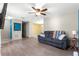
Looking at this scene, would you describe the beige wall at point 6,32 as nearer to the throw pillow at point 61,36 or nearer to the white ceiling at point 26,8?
the white ceiling at point 26,8

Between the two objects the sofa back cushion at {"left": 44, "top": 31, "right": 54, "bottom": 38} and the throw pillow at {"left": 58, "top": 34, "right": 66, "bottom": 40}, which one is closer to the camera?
the throw pillow at {"left": 58, "top": 34, "right": 66, "bottom": 40}

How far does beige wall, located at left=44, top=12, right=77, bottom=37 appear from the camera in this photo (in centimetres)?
301

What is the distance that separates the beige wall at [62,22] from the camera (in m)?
3.01

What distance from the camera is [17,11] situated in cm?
308

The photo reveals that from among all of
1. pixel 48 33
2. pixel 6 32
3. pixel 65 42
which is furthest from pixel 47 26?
pixel 6 32

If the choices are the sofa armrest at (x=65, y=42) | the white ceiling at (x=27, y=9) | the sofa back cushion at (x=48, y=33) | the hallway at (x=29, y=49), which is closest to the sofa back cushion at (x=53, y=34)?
the sofa back cushion at (x=48, y=33)

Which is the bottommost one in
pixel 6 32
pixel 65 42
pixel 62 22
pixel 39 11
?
pixel 65 42

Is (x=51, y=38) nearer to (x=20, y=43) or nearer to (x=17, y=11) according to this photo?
(x=20, y=43)

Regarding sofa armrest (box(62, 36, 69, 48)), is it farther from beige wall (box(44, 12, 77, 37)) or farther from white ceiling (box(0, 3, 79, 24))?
white ceiling (box(0, 3, 79, 24))

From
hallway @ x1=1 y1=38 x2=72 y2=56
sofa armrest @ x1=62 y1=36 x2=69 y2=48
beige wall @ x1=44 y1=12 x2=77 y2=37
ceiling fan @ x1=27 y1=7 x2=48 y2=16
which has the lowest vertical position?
hallway @ x1=1 y1=38 x2=72 y2=56

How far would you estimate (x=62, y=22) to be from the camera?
3.07 metres

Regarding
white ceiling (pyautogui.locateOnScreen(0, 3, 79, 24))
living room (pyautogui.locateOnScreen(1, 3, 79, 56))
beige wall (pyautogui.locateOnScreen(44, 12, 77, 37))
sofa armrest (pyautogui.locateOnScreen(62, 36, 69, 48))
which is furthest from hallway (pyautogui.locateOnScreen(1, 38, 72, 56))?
white ceiling (pyautogui.locateOnScreen(0, 3, 79, 24))

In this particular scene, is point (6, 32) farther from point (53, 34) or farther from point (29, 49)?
point (53, 34)

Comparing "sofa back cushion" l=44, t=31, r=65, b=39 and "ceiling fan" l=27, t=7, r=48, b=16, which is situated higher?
"ceiling fan" l=27, t=7, r=48, b=16
